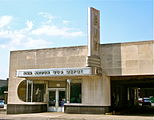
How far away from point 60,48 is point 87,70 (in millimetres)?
4278

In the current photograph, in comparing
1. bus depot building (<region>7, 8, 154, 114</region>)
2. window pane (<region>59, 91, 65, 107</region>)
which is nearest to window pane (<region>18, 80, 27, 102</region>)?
bus depot building (<region>7, 8, 154, 114</region>)

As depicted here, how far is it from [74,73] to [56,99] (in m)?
4.67

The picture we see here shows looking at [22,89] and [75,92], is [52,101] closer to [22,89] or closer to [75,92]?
[22,89]

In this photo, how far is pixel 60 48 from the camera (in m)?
25.3

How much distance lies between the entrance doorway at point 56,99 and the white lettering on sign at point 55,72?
3055 millimetres

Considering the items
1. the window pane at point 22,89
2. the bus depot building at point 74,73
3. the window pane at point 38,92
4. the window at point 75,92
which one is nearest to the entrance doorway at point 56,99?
the bus depot building at point 74,73

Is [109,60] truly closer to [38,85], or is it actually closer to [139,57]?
[139,57]

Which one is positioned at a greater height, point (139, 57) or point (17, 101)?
point (139, 57)

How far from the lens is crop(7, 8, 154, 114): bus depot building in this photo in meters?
22.3

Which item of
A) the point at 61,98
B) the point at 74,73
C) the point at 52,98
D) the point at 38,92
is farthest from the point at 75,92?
the point at 38,92

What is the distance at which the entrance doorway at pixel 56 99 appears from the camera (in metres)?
26.1

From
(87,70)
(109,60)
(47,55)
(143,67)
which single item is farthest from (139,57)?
(47,55)

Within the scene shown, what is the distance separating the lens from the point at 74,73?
22938 millimetres

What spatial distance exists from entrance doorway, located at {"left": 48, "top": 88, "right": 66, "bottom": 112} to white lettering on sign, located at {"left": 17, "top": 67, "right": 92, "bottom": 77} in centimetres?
306
